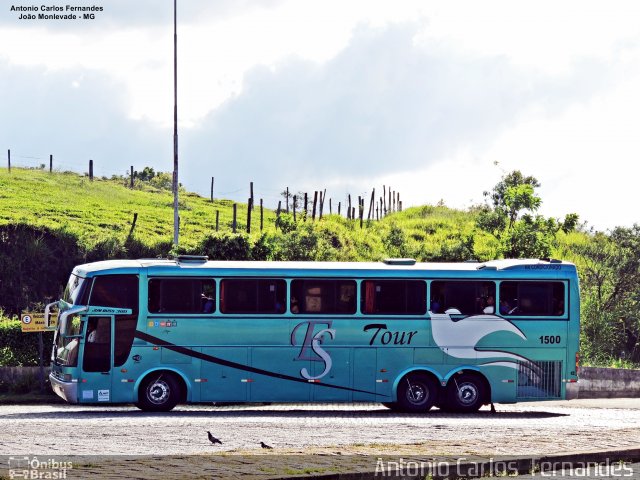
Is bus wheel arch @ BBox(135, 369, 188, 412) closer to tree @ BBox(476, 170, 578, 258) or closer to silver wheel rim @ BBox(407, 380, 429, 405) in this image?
silver wheel rim @ BBox(407, 380, 429, 405)

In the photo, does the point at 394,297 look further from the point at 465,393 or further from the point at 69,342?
the point at 69,342

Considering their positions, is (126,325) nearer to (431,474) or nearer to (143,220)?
(431,474)

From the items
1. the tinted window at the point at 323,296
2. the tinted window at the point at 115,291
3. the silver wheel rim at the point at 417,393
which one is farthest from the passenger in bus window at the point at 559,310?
the tinted window at the point at 115,291

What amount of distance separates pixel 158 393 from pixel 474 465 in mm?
12971

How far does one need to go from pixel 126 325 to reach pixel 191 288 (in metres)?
1.61

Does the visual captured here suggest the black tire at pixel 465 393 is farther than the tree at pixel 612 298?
No

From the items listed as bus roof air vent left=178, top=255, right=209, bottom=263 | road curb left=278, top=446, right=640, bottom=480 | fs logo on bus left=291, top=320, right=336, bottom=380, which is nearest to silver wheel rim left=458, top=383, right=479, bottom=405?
fs logo on bus left=291, top=320, right=336, bottom=380

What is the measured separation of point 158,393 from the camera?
2536 centimetres

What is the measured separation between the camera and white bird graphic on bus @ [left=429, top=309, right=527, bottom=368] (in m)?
26.2

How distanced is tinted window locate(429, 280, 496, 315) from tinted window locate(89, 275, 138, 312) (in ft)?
21.6

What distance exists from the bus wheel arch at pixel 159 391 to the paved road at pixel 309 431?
13.1 inches

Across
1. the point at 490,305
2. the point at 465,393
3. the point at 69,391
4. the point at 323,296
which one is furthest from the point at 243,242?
the point at 69,391

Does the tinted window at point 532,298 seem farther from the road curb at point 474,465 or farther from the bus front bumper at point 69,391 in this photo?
the road curb at point 474,465

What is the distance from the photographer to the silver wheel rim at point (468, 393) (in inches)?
1036
